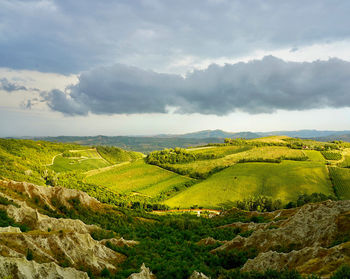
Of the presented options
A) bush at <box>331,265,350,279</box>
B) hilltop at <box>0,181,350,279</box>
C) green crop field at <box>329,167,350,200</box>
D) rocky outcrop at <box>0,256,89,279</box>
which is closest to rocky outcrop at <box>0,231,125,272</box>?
hilltop at <box>0,181,350,279</box>

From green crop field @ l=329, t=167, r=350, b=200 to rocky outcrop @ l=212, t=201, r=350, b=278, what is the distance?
94.5 meters

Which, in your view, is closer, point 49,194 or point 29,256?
point 29,256

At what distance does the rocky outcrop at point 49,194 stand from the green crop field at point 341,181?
12029 centimetres

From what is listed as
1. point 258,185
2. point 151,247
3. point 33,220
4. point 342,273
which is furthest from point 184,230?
point 258,185

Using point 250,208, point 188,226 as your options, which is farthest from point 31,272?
point 250,208

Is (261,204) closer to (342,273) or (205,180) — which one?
(205,180)

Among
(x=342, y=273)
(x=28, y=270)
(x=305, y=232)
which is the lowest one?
(x=305, y=232)

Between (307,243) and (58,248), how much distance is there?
34.4 m

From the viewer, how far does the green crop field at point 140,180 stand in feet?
508

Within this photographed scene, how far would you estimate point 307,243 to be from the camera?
3216 centimetres

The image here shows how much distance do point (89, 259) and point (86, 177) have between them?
566 ft

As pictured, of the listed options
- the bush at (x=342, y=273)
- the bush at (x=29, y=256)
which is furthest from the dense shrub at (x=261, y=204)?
the bush at (x=29, y=256)

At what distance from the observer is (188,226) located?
68500 millimetres

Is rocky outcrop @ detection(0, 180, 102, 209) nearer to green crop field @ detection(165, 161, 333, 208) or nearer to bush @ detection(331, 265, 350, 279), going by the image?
bush @ detection(331, 265, 350, 279)
